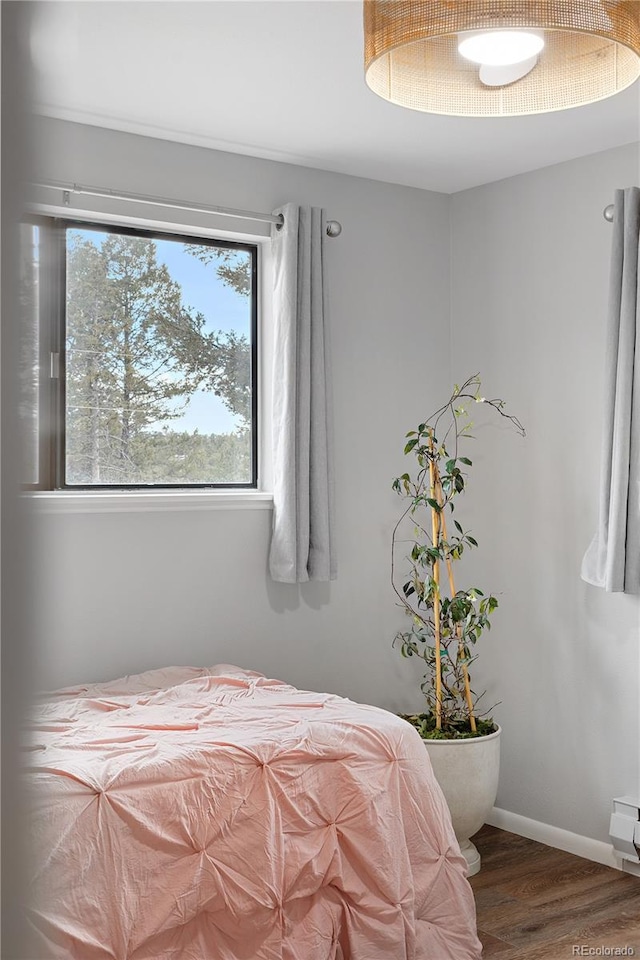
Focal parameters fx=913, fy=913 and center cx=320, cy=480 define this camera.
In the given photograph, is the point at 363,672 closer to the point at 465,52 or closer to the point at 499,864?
the point at 499,864

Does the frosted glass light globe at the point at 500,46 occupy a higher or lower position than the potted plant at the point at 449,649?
higher

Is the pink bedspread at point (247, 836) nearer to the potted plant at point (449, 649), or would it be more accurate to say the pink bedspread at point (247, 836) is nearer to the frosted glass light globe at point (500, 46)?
the potted plant at point (449, 649)

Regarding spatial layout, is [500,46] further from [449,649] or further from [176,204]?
[449,649]

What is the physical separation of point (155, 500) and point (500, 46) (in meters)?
2.08

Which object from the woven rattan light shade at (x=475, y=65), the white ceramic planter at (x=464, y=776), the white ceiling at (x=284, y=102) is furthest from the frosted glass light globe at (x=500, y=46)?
the white ceramic planter at (x=464, y=776)

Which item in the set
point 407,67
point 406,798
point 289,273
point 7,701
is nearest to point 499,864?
point 406,798

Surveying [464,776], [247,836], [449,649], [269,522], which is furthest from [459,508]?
[247,836]

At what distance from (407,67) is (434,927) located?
2.33m

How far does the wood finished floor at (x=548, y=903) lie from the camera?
295 centimetres

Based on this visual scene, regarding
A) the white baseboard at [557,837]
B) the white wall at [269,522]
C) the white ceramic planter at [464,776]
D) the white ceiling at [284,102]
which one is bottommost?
the white baseboard at [557,837]

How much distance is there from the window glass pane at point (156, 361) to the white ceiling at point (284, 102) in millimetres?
479

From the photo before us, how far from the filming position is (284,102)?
3.21 metres

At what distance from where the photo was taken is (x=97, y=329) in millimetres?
3482

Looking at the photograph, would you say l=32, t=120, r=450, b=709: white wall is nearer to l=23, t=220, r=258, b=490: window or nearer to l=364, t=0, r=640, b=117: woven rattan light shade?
l=23, t=220, r=258, b=490: window
